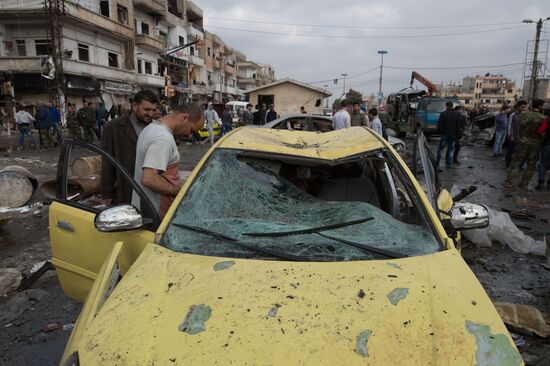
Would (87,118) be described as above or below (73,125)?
above

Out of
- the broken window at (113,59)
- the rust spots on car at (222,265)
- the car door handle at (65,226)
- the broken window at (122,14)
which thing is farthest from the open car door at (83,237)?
the broken window at (122,14)

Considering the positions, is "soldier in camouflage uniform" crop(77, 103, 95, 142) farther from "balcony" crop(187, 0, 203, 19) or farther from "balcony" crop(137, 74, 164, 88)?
"balcony" crop(187, 0, 203, 19)

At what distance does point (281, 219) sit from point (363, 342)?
41.3 inches

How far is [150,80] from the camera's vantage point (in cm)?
3338

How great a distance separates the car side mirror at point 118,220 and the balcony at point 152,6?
35926 mm

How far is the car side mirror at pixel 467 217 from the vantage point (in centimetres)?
225

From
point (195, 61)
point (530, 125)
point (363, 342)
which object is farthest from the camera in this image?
point (195, 61)

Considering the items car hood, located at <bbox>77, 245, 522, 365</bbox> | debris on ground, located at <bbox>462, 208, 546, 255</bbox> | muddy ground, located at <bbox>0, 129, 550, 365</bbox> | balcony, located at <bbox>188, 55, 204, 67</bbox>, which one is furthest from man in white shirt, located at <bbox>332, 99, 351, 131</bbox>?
balcony, located at <bbox>188, 55, 204, 67</bbox>

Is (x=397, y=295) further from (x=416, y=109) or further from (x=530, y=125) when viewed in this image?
(x=416, y=109)

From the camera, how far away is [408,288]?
158 centimetres

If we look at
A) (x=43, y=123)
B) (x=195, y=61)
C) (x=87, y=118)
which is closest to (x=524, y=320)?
(x=87, y=118)

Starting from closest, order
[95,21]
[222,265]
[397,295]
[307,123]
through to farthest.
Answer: [397,295] → [222,265] → [307,123] → [95,21]

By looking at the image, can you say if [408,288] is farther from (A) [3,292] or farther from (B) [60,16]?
(B) [60,16]

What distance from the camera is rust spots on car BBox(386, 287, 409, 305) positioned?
4.94 ft
